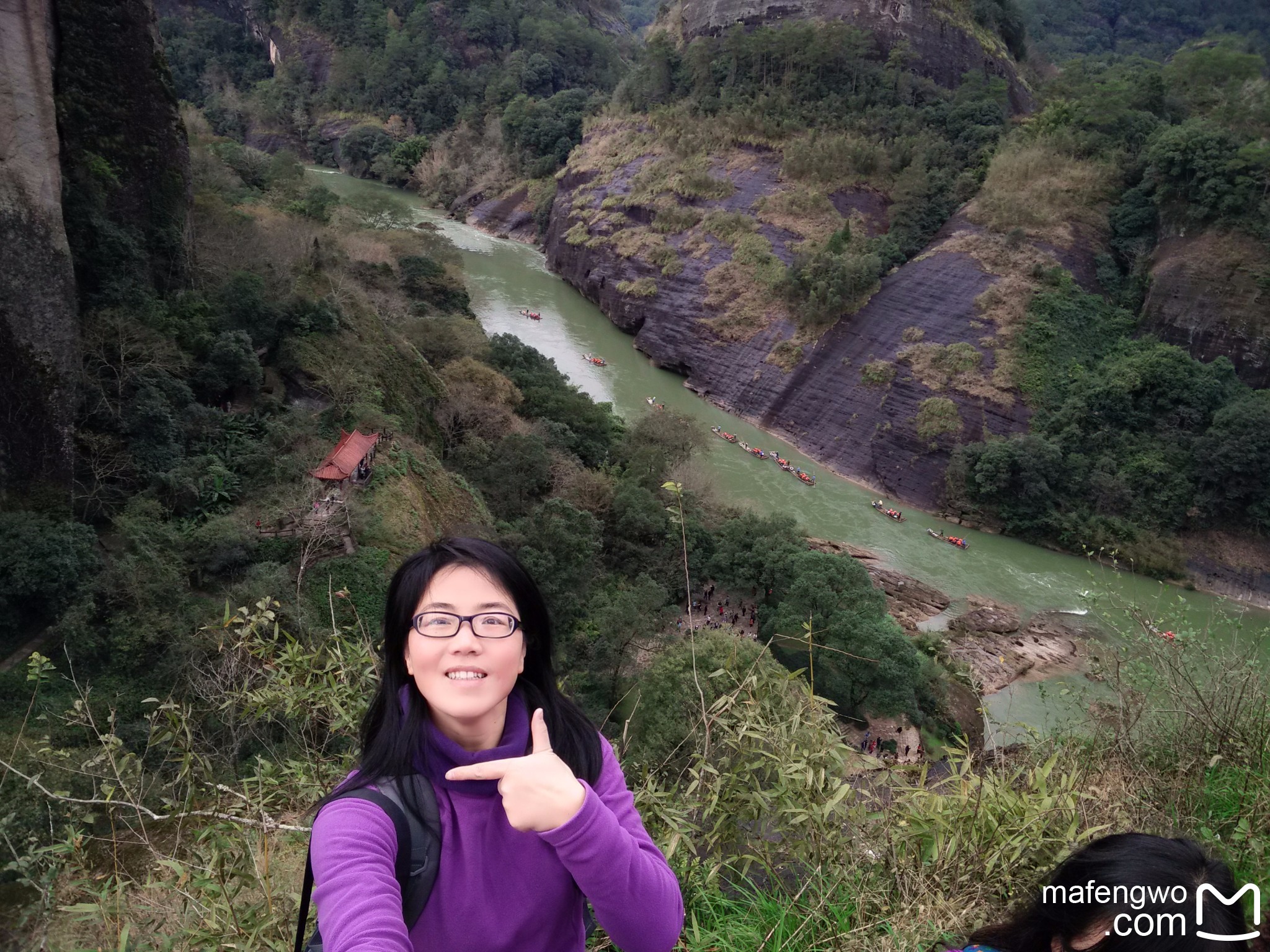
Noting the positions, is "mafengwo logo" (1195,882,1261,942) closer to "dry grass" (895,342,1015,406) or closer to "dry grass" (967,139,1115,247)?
"dry grass" (895,342,1015,406)

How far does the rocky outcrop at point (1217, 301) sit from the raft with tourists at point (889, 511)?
28.1 ft

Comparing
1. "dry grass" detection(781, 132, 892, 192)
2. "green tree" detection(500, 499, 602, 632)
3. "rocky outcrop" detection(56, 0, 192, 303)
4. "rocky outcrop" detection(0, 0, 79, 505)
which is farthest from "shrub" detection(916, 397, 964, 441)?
"rocky outcrop" detection(0, 0, 79, 505)

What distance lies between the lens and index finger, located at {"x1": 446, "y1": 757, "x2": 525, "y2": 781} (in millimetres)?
1218

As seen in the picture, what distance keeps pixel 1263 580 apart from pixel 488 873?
2039 centimetres

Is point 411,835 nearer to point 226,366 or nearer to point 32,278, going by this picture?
point 32,278

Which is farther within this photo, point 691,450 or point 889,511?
point 889,511

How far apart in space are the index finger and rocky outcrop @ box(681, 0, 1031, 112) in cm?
3499

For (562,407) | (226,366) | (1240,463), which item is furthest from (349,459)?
(1240,463)

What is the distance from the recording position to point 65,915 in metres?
4.45

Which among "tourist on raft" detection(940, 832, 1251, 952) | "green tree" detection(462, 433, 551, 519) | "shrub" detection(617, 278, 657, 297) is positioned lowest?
"shrub" detection(617, 278, 657, 297)

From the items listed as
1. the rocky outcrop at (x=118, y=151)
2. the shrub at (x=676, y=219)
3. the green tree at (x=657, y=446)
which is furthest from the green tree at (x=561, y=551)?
the shrub at (x=676, y=219)

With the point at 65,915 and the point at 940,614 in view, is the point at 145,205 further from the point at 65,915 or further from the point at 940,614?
the point at 940,614

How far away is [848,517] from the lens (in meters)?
18.4

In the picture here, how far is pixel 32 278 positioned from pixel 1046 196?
82.6 feet
